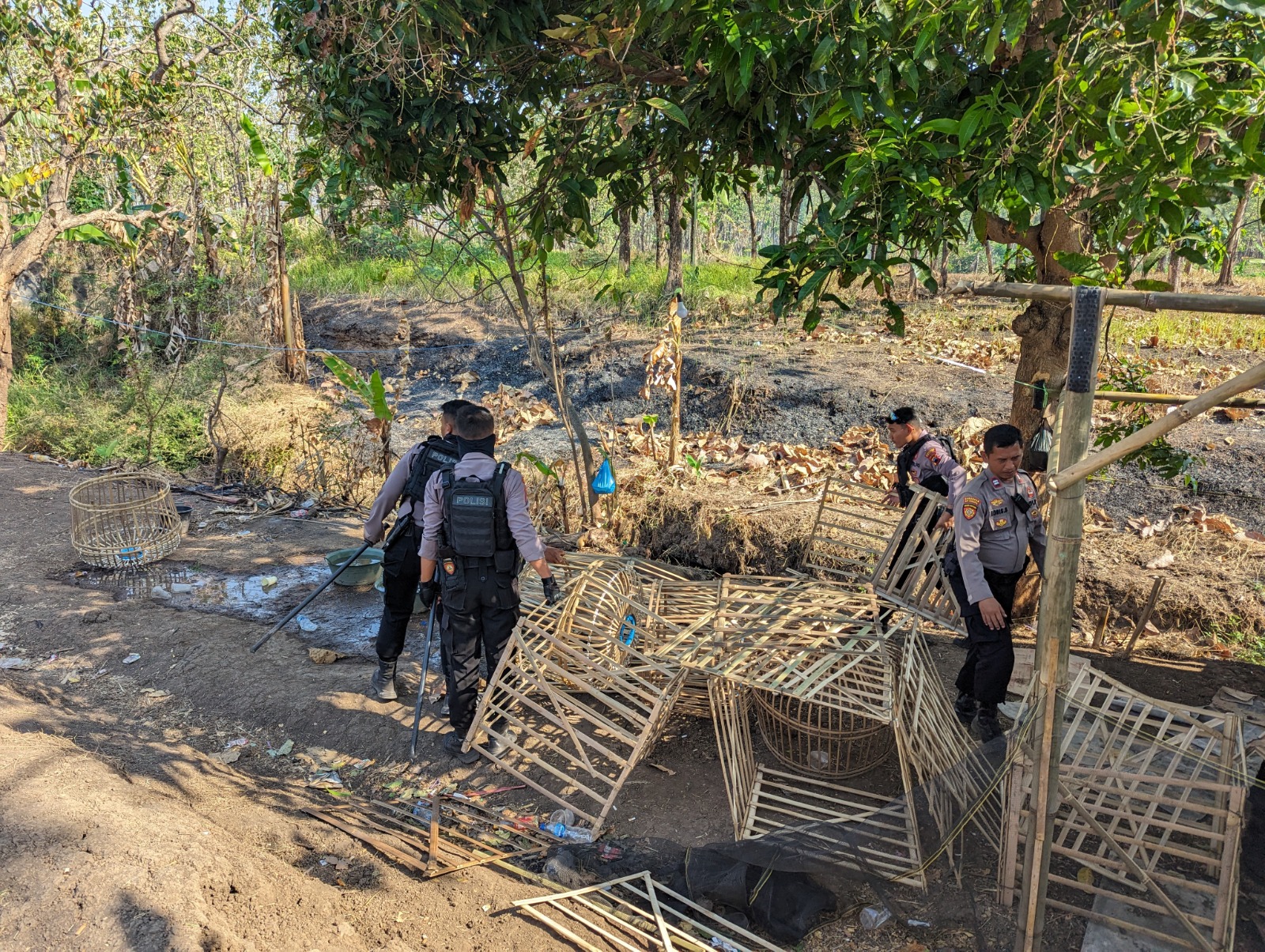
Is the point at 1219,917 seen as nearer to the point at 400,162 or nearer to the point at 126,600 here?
the point at 400,162

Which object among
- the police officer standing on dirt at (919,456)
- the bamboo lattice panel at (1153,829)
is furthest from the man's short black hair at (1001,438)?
the bamboo lattice panel at (1153,829)

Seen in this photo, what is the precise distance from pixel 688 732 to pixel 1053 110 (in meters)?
3.27

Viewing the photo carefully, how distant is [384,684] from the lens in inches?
185

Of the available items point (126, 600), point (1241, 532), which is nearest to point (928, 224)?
point (1241, 532)

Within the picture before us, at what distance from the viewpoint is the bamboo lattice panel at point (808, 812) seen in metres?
3.16

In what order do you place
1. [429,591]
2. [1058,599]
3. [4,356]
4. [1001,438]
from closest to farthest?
[1058,599]
[1001,438]
[429,591]
[4,356]

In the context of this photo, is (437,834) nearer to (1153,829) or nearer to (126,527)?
(1153,829)

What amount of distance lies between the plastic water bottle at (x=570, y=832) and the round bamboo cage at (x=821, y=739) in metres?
0.94

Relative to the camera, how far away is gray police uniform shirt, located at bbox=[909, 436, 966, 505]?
15.6 ft

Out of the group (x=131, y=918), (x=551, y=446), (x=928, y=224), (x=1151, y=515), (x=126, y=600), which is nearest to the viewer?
(x=131, y=918)

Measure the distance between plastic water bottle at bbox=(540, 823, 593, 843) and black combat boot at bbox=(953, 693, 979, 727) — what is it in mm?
1974

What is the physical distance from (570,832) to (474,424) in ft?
6.13

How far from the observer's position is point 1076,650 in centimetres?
520

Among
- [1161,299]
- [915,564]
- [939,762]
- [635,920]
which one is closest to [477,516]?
[635,920]
